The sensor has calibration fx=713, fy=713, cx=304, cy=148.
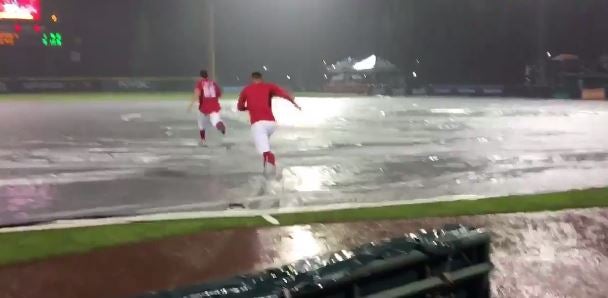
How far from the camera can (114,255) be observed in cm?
736

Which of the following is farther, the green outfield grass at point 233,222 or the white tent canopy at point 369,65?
the white tent canopy at point 369,65

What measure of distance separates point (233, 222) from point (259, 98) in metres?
4.14

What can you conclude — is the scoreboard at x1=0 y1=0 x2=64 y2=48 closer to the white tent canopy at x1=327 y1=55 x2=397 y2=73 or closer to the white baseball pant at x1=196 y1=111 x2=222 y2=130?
the white tent canopy at x1=327 y1=55 x2=397 y2=73

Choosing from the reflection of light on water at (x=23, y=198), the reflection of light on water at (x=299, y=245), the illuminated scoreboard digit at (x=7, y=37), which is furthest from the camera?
the illuminated scoreboard digit at (x=7, y=37)

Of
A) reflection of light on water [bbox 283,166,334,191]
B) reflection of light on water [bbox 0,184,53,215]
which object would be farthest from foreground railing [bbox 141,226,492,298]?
reflection of light on water [bbox 283,166,334,191]

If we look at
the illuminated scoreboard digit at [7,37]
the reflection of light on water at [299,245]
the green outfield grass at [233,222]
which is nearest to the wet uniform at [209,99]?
the green outfield grass at [233,222]

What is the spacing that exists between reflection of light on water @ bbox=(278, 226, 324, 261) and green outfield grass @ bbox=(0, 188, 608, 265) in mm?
502

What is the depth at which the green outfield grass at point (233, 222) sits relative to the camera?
772 cm

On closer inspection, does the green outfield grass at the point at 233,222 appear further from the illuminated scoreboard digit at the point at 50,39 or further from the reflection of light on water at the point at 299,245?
the illuminated scoreboard digit at the point at 50,39

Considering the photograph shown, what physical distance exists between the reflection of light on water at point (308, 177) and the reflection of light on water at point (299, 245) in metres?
3.20

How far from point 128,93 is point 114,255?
52.1m

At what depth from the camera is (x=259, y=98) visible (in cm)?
1269

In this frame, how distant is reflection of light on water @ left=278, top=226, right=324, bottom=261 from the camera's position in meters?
7.44

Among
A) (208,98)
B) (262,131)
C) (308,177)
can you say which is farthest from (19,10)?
(308,177)
